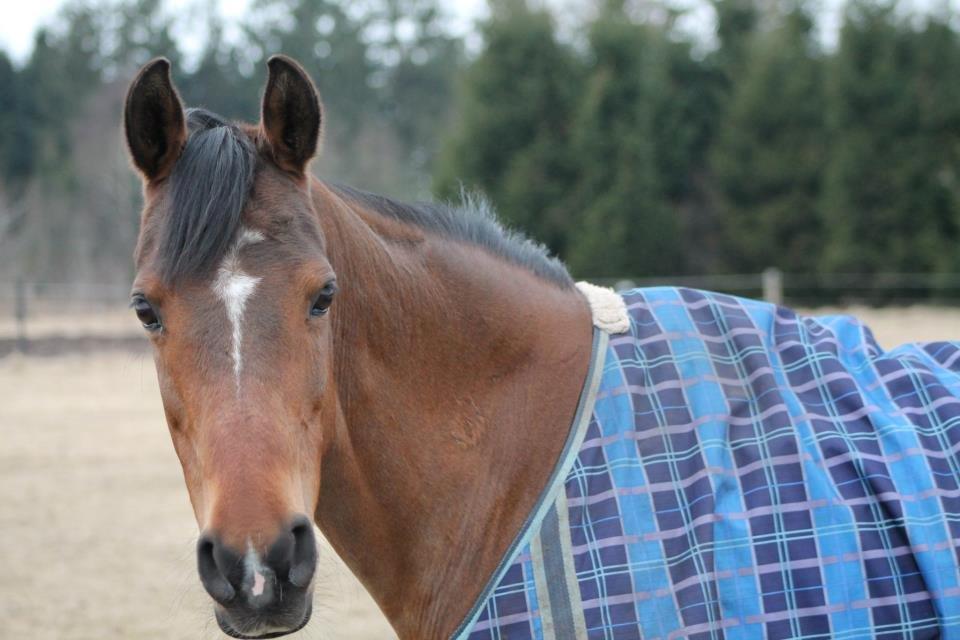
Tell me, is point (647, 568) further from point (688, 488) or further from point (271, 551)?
point (271, 551)

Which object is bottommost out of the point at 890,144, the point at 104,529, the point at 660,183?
the point at 104,529

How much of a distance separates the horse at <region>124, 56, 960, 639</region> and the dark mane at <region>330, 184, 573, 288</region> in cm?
3

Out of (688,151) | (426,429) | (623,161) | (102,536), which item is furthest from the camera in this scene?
(688,151)

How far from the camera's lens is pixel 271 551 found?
1486mm

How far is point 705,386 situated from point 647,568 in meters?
0.44

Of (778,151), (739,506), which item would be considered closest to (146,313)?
(739,506)

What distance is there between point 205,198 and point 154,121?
0.83 ft

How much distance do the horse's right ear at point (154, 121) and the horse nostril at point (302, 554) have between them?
2.81ft

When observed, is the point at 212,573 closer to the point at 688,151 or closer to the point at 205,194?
the point at 205,194

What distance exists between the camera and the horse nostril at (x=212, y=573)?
4.88 ft

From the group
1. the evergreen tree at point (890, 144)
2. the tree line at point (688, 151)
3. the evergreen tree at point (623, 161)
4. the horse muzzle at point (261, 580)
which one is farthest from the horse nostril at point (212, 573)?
the evergreen tree at point (623, 161)

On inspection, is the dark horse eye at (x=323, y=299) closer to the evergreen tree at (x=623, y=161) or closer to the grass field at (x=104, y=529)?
the grass field at (x=104, y=529)

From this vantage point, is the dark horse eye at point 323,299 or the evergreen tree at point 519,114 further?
the evergreen tree at point 519,114

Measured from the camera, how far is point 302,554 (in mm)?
1540
